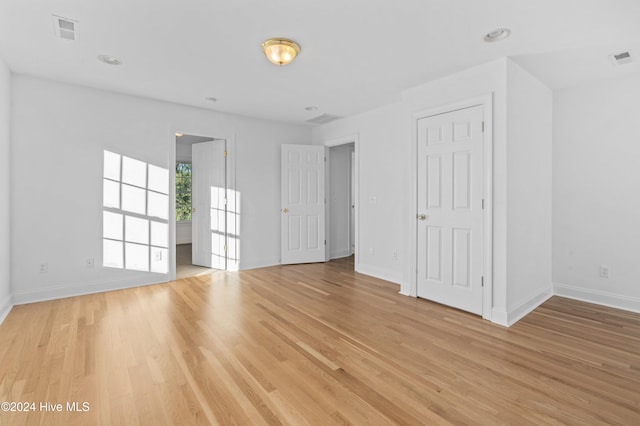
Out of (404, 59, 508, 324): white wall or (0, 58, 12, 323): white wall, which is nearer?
(404, 59, 508, 324): white wall

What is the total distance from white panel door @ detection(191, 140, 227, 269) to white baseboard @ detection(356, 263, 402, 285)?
2360 millimetres

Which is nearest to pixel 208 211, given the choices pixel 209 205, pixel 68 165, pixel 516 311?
pixel 209 205

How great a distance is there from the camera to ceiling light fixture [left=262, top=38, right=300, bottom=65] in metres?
2.72

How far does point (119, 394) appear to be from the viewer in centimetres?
194

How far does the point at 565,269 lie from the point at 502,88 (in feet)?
8.16

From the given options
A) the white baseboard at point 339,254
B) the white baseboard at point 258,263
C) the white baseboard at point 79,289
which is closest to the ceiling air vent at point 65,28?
the white baseboard at point 79,289

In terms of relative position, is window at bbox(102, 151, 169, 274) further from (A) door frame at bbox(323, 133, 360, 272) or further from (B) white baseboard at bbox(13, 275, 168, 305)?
(A) door frame at bbox(323, 133, 360, 272)

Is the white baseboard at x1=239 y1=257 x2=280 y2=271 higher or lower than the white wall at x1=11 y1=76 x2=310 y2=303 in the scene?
lower

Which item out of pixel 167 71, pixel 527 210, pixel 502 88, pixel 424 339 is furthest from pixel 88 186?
pixel 527 210

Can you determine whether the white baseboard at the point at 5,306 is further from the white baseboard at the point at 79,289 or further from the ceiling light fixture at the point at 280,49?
the ceiling light fixture at the point at 280,49

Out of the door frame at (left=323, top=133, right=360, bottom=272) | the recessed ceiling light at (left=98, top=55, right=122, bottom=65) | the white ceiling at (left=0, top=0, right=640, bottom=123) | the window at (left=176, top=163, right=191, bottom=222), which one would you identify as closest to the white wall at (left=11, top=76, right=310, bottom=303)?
the white ceiling at (left=0, top=0, right=640, bottom=123)

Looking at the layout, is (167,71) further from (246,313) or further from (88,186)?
(246,313)

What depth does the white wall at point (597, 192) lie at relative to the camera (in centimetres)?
344

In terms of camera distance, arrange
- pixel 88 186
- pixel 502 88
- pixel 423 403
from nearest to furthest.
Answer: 1. pixel 423 403
2. pixel 502 88
3. pixel 88 186
